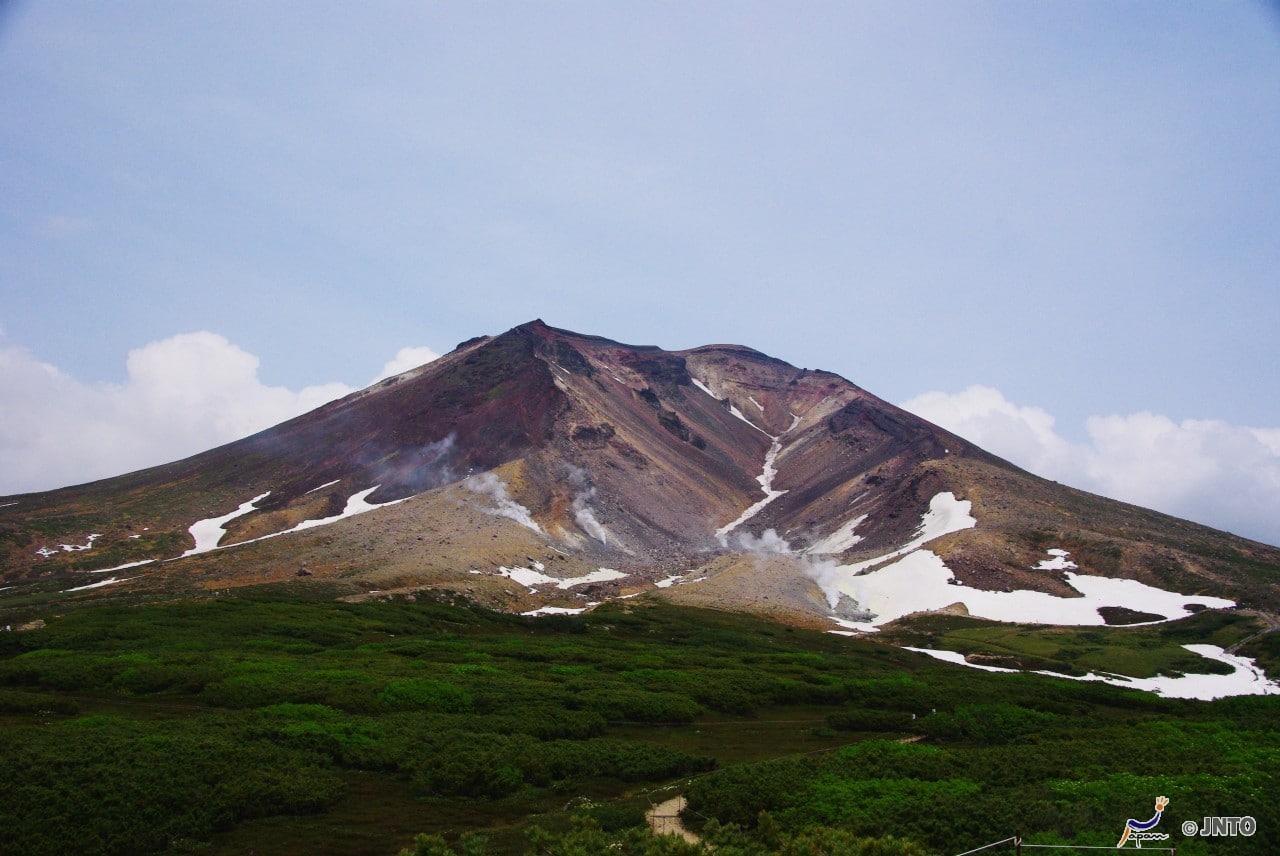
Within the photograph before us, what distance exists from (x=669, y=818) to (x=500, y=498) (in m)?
97.5

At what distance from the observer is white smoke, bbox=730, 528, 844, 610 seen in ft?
335

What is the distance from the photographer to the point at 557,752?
28.5m

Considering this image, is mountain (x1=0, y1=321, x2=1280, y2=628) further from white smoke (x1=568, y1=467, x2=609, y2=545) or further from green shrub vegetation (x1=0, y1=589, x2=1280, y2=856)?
green shrub vegetation (x1=0, y1=589, x2=1280, y2=856)

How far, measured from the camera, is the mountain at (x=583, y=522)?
9000cm

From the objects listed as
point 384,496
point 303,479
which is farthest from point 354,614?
point 303,479

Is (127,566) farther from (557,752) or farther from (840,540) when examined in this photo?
(840,540)

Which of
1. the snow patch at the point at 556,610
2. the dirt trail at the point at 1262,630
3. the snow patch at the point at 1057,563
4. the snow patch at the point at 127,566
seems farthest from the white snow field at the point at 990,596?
the snow patch at the point at 127,566

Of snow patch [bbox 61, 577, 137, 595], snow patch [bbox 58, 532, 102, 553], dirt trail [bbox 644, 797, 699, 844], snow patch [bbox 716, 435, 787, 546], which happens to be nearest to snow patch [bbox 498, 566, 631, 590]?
snow patch [bbox 716, 435, 787, 546]

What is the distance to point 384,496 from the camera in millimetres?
120375

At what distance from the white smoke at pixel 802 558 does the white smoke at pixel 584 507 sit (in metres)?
21.7

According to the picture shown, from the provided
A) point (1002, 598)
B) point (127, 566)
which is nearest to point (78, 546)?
point (127, 566)

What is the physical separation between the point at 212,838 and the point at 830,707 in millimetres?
31484

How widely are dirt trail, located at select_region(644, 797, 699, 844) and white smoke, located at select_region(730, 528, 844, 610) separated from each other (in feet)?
245

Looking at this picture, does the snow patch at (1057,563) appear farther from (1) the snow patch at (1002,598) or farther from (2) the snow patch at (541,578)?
(2) the snow patch at (541,578)
